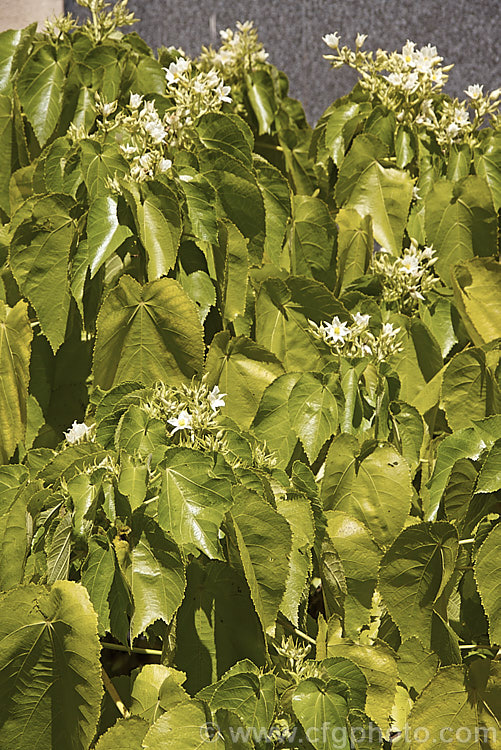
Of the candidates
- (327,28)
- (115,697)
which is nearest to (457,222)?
(115,697)

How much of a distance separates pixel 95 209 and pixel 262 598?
64 centimetres

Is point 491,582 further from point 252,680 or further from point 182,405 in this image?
point 182,405

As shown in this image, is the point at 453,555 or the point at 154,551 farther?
the point at 453,555

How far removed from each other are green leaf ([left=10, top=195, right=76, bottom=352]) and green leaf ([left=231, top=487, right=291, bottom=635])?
0.49 m

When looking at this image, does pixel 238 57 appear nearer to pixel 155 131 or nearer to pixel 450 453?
pixel 155 131

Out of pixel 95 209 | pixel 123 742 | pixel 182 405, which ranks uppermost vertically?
pixel 95 209

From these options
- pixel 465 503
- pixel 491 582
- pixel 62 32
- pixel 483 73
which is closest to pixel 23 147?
pixel 62 32

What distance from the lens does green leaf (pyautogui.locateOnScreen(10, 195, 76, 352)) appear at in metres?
1.33

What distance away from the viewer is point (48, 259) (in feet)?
4.36

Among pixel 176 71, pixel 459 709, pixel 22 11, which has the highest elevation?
pixel 22 11

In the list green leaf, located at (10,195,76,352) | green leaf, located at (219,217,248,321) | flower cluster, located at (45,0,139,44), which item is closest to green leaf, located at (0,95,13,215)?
flower cluster, located at (45,0,139,44)

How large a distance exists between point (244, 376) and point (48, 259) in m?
0.37

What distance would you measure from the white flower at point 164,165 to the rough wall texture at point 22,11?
1.27m

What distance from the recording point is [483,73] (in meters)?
2.48
